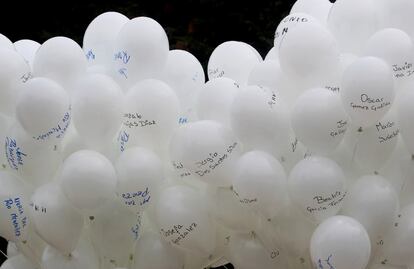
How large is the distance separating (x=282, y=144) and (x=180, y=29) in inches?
107

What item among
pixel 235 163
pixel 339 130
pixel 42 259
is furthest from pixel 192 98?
pixel 42 259

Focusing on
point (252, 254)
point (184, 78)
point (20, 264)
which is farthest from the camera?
point (20, 264)

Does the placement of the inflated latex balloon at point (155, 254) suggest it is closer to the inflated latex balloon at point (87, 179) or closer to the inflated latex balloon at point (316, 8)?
the inflated latex balloon at point (87, 179)

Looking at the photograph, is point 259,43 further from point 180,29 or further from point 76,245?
point 76,245

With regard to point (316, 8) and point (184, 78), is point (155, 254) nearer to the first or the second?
point (184, 78)

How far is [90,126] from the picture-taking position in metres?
2.13

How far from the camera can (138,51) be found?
7.18ft

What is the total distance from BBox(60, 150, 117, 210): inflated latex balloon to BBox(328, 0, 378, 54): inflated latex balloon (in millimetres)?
750

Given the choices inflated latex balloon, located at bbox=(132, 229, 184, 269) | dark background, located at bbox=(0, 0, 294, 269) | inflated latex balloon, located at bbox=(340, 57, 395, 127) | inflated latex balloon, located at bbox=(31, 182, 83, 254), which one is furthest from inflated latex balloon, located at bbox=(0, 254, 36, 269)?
dark background, located at bbox=(0, 0, 294, 269)

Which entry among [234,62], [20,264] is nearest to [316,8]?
[234,62]

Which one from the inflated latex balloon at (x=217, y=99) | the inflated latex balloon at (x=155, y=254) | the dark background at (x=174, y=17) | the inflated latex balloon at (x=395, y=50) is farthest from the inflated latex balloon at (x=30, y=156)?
the dark background at (x=174, y=17)

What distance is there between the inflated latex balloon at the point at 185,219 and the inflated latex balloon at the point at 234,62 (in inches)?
15.2

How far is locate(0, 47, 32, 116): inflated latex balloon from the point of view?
2.22 meters

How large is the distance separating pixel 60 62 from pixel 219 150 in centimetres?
53
